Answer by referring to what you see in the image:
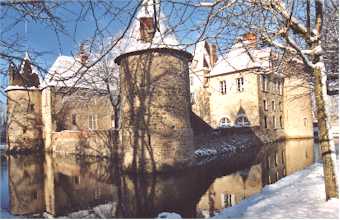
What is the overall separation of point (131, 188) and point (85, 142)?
8.41 metres

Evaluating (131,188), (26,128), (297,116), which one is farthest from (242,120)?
(131,188)

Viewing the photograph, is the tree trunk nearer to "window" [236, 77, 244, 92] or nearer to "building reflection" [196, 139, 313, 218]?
"building reflection" [196, 139, 313, 218]

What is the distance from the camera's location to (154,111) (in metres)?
11.9

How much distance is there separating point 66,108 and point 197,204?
17433 millimetres

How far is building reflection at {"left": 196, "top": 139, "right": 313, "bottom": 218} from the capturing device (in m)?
7.56

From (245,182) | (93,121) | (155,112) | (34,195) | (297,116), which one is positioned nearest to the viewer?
(34,195)

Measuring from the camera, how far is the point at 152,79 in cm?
1213

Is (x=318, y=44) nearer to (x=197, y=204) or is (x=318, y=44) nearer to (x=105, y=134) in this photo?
(x=197, y=204)

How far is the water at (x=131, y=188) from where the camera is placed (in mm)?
7602

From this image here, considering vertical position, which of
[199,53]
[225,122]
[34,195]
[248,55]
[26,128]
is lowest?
[34,195]

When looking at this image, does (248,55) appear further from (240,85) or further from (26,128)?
(26,128)

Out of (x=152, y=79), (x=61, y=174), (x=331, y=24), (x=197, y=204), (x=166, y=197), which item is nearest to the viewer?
(x=331, y=24)

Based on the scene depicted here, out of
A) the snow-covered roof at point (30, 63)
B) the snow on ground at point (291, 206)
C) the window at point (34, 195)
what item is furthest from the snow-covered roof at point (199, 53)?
the window at point (34, 195)

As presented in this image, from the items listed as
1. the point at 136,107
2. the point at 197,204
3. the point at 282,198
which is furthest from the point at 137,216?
the point at 136,107
